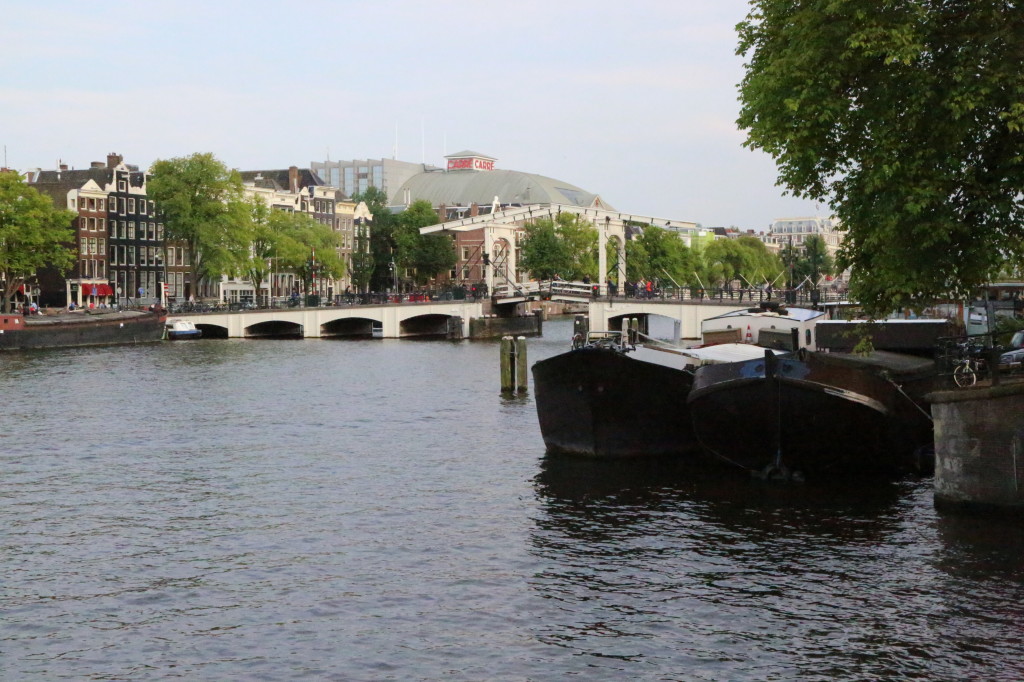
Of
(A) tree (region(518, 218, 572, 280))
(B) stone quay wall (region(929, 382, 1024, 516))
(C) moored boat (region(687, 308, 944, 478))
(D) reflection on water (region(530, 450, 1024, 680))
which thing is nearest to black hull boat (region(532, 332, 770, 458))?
(C) moored boat (region(687, 308, 944, 478))

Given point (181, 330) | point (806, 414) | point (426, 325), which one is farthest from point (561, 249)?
point (806, 414)

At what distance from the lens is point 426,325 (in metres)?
103

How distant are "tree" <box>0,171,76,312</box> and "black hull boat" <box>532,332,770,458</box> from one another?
65750 millimetres

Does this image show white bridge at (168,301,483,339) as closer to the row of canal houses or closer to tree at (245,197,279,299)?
the row of canal houses

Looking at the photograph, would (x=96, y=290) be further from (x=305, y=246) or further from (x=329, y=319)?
(x=329, y=319)

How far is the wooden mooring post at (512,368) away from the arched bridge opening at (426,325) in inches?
1941

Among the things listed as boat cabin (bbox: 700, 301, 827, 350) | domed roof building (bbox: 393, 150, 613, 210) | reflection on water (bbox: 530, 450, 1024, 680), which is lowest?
reflection on water (bbox: 530, 450, 1024, 680)

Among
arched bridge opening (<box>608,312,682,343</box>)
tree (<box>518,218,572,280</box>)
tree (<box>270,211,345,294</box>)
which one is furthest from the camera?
tree (<box>518,218,572,280</box>)

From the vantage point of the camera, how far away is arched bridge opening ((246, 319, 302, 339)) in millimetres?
94188

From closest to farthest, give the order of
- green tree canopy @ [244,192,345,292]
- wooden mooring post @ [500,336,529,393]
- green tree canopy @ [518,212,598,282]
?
wooden mooring post @ [500,336,529,393], green tree canopy @ [244,192,345,292], green tree canopy @ [518,212,598,282]

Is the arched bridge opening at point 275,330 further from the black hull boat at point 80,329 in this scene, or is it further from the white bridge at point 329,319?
the black hull boat at point 80,329

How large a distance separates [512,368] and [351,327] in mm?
55858

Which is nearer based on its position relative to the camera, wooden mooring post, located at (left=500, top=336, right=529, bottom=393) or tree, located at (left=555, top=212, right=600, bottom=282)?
wooden mooring post, located at (left=500, top=336, right=529, bottom=393)

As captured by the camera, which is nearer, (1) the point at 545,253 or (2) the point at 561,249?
(1) the point at 545,253
